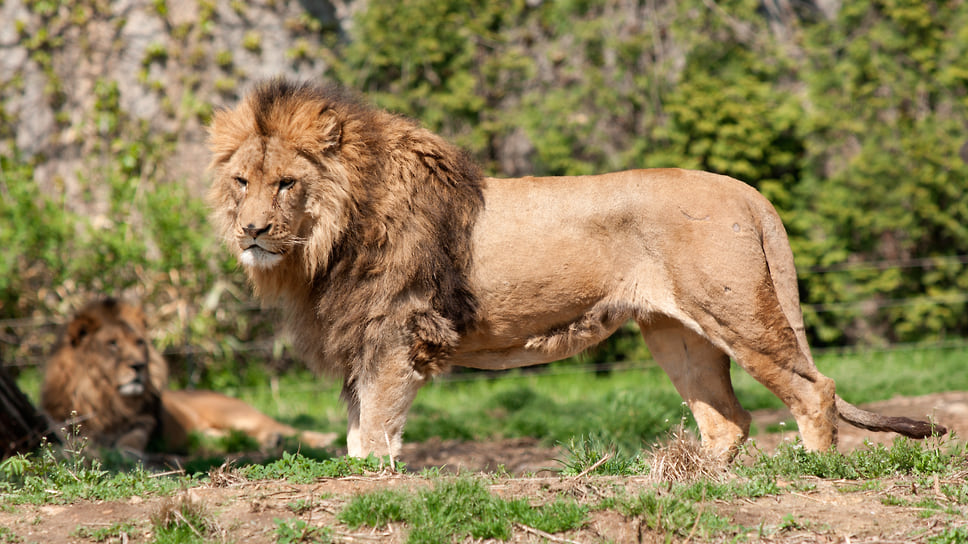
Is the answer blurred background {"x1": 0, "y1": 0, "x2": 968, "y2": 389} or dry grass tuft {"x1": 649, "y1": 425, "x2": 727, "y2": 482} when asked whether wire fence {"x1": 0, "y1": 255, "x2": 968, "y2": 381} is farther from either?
dry grass tuft {"x1": 649, "y1": 425, "x2": 727, "y2": 482}

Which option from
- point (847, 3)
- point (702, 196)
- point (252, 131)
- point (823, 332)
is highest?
point (847, 3)

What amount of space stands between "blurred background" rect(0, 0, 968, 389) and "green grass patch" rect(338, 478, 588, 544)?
609cm

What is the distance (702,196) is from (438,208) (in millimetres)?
1259

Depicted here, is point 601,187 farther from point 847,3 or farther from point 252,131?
point 847,3

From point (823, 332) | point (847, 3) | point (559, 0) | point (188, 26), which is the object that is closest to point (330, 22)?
point (188, 26)

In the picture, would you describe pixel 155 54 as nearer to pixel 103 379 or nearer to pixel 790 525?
pixel 103 379

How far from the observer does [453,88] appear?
10625mm

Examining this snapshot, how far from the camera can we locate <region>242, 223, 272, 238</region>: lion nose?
4.00 meters

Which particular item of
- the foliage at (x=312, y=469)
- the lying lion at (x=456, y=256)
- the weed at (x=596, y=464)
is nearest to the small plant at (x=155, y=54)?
the lying lion at (x=456, y=256)

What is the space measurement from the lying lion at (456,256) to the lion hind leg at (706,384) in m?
0.42

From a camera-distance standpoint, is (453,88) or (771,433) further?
(453,88)

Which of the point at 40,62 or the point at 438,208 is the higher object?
the point at 40,62

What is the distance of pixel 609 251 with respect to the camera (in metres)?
4.37

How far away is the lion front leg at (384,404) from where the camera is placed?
4.26 meters
